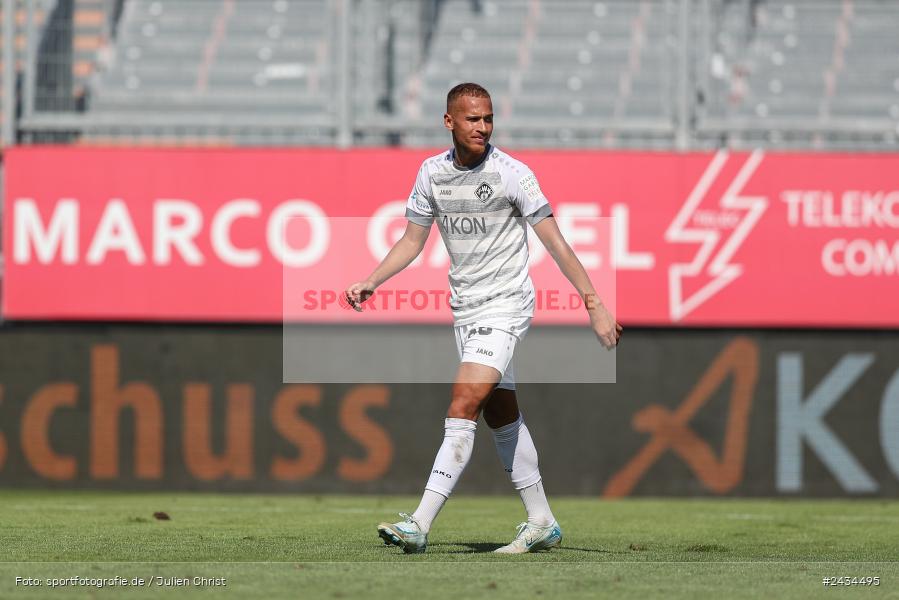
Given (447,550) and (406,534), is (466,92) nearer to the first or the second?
(406,534)

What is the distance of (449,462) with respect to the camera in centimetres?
664

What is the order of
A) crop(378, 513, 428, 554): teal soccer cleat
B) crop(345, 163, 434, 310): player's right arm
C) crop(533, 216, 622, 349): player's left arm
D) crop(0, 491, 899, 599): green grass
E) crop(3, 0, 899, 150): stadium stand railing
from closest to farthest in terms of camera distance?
crop(0, 491, 899, 599): green grass
crop(378, 513, 428, 554): teal soccer cleat
crop(533, 216, 622, 349): player's left arm
crop(345, 163, 434, 310): player's right arm
crop(3, 0, 899, 150): stadium stand railing

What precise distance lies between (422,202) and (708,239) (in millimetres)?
6550

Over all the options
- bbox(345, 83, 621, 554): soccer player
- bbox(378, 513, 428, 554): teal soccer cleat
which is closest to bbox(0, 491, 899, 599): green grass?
bbox(378, 513, 428, 554): teal soccer cleat

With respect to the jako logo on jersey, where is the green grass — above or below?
below

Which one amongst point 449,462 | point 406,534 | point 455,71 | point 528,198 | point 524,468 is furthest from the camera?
point 455,71

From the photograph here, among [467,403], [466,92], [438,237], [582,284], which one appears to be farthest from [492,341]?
[438,237]

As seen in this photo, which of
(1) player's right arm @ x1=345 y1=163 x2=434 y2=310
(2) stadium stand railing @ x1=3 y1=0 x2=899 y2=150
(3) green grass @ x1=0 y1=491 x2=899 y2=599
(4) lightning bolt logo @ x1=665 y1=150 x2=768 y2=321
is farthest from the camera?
(2) stadium stand railing @ x1=3 y1=0 x2=899 y2=150

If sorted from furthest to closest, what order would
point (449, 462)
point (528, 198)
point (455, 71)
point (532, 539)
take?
point (455, 71)
point (532, 539)
point (528, 198)
point (449, 462)

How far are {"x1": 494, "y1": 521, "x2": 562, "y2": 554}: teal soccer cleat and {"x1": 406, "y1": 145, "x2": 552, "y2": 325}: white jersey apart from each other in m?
1.01

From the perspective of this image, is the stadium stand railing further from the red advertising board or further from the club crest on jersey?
the club crest on jersey

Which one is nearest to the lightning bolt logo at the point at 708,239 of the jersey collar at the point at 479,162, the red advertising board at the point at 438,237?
the red advertising board at the point at 438,237

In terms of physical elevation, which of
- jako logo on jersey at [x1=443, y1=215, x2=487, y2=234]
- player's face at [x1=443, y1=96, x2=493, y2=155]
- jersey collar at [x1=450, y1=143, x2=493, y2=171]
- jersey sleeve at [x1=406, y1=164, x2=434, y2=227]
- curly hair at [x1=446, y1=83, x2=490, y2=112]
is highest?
curly hair at [x1=446, y1=83, x2=490, y2=112]

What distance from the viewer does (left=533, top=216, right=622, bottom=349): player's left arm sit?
657 centimetres
